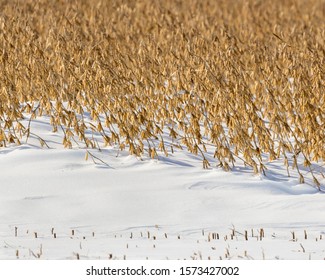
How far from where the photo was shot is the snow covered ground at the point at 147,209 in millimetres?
5477

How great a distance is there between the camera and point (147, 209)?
6406mm

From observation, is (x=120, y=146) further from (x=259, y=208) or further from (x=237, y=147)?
(x=259, y=208)

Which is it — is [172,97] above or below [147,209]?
above

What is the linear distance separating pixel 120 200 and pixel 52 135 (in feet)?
5.13

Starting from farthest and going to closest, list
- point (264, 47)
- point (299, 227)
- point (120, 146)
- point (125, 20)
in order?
point (125, 20)
point (264, 47)
point (120, 146)
point (299, 227)

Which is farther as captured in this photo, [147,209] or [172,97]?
[172,97]

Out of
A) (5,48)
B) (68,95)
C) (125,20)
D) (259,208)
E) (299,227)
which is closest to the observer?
(299,227)

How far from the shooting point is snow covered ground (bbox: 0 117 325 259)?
5477 millimetres

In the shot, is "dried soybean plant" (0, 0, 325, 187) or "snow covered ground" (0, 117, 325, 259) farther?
Answer: "dried soybean plant" (0, 0, 325, 187)

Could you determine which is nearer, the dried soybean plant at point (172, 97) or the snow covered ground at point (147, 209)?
the snow covered ground at point (147, 209)

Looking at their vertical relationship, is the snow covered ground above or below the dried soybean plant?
below
